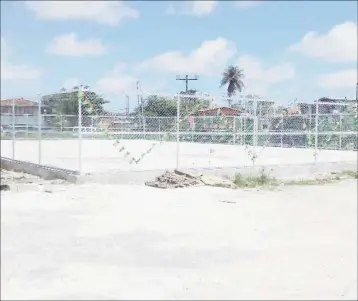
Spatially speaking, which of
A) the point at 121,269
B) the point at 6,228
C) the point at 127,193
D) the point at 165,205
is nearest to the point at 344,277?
the point at 121,269

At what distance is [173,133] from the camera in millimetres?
16984

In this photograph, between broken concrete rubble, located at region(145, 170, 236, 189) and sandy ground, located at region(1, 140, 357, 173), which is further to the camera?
sandy ground, located at region(1, 140, 357, 173)

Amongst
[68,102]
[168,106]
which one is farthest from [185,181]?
[168,106]

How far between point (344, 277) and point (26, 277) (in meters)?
2.68

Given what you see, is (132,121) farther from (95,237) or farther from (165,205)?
(95,237)

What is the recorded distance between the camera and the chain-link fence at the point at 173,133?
42.5 ft

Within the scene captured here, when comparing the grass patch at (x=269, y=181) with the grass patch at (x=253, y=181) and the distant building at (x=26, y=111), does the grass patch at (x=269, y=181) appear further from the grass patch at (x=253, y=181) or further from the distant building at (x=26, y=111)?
the distant building at (x=26, y=111)

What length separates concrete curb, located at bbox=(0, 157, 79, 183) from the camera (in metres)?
10.6

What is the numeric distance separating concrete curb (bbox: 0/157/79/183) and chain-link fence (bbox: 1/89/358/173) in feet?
1.24

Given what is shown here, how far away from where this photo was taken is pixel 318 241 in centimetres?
588

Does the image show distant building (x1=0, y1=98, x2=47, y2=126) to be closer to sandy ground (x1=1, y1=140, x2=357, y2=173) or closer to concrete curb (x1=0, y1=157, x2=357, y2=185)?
sandy ground (x1=1, y1=140, x2=357, y2=173)

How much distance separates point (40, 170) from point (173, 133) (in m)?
5.83

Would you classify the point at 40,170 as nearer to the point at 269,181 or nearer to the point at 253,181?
the point at 253,181

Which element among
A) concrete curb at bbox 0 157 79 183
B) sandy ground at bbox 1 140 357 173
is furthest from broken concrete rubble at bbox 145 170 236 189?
concrete curb at bbox 0 157 79 183
